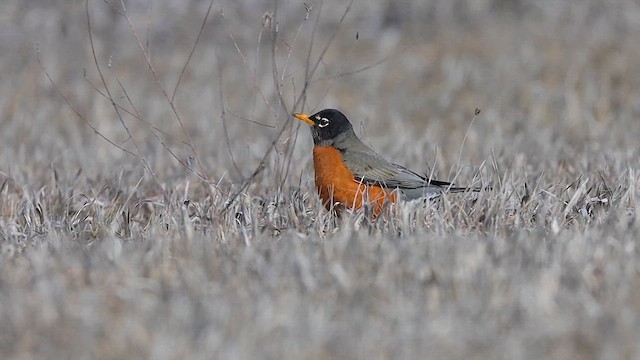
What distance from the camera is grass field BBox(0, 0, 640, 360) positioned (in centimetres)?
335

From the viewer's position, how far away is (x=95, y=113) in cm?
1117

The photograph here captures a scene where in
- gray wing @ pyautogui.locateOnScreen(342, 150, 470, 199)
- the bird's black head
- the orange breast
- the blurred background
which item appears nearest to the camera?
the orange breast

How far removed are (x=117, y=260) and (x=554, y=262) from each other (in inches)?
63.0

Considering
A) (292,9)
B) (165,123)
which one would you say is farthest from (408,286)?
(292,9)

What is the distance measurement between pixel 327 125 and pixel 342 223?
1.35 meters

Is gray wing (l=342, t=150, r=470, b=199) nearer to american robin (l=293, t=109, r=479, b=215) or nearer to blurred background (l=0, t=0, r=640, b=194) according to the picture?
american robin (l=293, t=109, r=479, b=215)

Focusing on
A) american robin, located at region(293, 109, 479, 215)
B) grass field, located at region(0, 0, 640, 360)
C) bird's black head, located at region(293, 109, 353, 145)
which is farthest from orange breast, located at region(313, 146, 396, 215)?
bird's black head, located at region(293, 109, 353, 145)

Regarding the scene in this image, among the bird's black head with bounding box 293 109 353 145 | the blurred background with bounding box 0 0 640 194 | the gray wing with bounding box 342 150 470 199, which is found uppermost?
the bird's black head with bounding box 293 109 353 145

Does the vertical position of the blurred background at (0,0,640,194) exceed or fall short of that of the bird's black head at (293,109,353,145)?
it falls short

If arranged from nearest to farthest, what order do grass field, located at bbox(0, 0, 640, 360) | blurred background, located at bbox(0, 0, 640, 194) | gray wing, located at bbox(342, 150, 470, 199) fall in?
grass field, located at bbox(0, 0, 640, 360) < gray wing, located at bbox(342, 150, 470, 199) < blurred background, located at bbox(0, 0, 640, 194)

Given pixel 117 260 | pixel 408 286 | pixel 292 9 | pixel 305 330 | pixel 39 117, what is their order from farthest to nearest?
pixel 292 9, pixel 39 117, pixel 117 260, pixel 408 286, pixel 305 330

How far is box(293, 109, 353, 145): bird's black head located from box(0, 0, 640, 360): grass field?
0.16 m

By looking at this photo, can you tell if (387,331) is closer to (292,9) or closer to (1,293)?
(1,293)

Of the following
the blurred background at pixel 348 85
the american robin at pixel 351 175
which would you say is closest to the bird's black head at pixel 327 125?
the american robin at pixel 351 175
